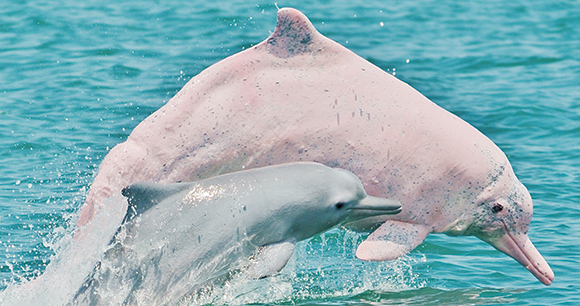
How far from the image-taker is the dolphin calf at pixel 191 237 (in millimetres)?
8195

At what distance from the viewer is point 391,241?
29.9 feet

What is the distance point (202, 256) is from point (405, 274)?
3.62 m

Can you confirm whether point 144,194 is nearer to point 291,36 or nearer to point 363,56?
point 291,36

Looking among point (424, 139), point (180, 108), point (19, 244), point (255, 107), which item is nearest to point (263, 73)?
point (255, 107)

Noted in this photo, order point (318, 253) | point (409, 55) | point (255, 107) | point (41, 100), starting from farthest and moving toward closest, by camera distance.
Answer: point (409, 55) < point (41, 100) < point (318, 253) < point (255, 107)

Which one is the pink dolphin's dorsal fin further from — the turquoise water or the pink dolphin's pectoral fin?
the turquoise water

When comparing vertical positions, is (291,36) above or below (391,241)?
above

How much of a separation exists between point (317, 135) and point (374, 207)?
0.97m

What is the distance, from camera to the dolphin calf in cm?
820

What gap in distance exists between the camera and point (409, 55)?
2114 cm

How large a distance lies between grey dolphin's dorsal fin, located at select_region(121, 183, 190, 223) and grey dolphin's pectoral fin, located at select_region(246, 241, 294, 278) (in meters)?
1.03

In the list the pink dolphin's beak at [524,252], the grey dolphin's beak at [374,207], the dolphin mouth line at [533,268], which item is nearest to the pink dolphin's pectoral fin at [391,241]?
the grey dolphin's beak at [374,207]

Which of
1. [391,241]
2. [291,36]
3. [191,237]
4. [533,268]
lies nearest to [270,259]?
[191,237]

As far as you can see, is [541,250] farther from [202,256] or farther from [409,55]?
[409,55]
